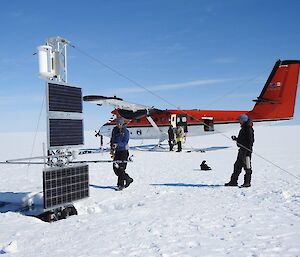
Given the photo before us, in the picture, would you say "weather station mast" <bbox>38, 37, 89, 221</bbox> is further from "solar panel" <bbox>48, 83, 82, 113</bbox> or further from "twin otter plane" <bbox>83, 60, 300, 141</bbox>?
"twin otter plane" <bbox>83, 60, 300, 141</bbox>

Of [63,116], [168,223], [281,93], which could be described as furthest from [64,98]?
[281,93]

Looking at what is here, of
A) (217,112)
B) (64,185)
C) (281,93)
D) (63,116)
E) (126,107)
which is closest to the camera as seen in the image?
(64,185)

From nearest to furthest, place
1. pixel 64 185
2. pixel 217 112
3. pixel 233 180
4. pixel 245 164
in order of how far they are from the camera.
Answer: pixel 64 185
pixel 245 164
pixel 233 180
pixel 217 112

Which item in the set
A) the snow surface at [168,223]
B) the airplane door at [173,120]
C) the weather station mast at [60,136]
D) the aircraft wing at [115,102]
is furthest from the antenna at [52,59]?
the airplane door at [173,120]

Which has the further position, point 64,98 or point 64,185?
point 64,98

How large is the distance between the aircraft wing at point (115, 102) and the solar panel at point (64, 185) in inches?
589

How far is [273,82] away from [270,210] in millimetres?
20264

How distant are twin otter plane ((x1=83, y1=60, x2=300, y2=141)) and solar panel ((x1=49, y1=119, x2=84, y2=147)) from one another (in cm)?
1464

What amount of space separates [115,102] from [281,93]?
12606mm

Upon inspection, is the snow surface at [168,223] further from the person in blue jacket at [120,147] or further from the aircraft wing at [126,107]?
the aircraft wing at [126,107]

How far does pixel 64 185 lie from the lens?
24.3 ft

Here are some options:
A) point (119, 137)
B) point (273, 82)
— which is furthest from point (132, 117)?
point (119, 137)

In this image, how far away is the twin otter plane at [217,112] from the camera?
24703 mm

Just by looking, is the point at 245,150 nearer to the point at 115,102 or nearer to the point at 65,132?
the point at 65,132
